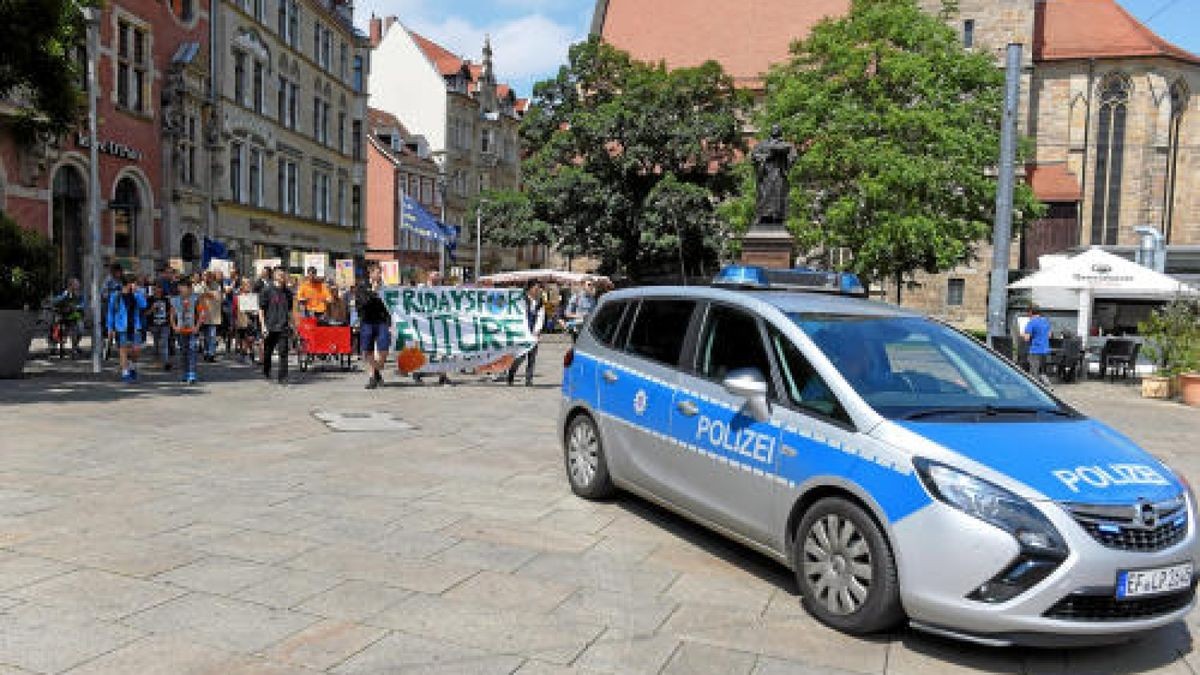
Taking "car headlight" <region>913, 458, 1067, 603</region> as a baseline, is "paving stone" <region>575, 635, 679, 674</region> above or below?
below

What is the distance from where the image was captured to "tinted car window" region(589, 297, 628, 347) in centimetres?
673

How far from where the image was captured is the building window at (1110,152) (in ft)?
167

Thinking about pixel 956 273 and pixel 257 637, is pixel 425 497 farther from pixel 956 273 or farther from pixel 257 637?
pixel 956 273

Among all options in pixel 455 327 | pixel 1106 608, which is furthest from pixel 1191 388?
pixel 1106 608

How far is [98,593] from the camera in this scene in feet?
14.6

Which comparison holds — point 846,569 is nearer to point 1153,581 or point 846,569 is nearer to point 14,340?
point 1153,581

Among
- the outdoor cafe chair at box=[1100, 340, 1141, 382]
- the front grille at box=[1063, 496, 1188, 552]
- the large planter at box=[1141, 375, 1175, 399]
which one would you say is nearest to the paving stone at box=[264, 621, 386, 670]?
the front grille at box=[1063, 496, 1188, 552]

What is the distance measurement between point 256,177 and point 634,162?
15.9 meters

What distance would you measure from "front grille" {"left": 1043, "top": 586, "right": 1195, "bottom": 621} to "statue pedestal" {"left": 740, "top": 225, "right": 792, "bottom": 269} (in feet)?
41.0

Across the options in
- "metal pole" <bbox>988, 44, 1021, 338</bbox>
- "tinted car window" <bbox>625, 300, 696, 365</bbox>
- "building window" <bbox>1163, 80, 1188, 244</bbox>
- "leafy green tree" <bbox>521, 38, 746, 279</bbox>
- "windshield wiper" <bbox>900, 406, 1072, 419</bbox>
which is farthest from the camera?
"building window" <bbox>1163, 80, 1188, 244</bbox>

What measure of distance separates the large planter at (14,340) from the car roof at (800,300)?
1143cm

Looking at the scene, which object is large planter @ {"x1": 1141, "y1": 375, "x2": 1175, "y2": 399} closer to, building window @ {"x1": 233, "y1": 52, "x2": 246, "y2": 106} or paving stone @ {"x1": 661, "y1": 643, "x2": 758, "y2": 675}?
paving stone @ {"x1": 661, "y1": 643, "x2": 758, "y2": 675}

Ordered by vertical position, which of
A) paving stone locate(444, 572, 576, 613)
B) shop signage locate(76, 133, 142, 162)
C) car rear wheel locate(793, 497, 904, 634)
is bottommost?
paving stone locate(444, 572, 576, 613)

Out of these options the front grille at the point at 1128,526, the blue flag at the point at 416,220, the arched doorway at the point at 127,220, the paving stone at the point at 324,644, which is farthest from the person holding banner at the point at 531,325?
the arched doorway at the point at 127,220
